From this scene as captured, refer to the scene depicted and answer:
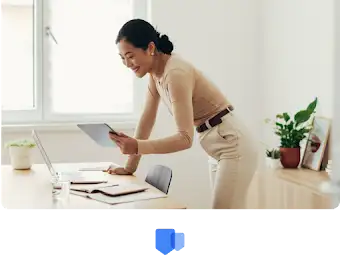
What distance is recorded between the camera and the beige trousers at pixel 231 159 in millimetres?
1826

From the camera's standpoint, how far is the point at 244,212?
61cm

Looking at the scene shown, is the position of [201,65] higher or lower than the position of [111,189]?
higher

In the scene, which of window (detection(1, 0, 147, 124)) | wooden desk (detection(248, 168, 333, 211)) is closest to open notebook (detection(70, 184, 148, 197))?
wooden desk (detection(248, 168, 333, 211))

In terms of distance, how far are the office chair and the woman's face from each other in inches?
16.0

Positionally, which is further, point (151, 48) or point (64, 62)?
point (64, 62)

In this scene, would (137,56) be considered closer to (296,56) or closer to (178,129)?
(178,129)

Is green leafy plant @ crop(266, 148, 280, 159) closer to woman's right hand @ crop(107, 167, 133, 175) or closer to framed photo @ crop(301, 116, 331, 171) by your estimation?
framed photo @ crop(301, 116, 331, 171)

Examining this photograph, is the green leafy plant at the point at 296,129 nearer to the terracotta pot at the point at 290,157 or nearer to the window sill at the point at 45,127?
the terracotta pot at the point at 290,157

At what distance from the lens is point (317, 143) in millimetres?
2508

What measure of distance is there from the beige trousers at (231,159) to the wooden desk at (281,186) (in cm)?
27

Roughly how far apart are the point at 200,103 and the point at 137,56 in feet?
0.91

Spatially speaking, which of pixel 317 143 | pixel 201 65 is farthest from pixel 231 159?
pixel 201 65
